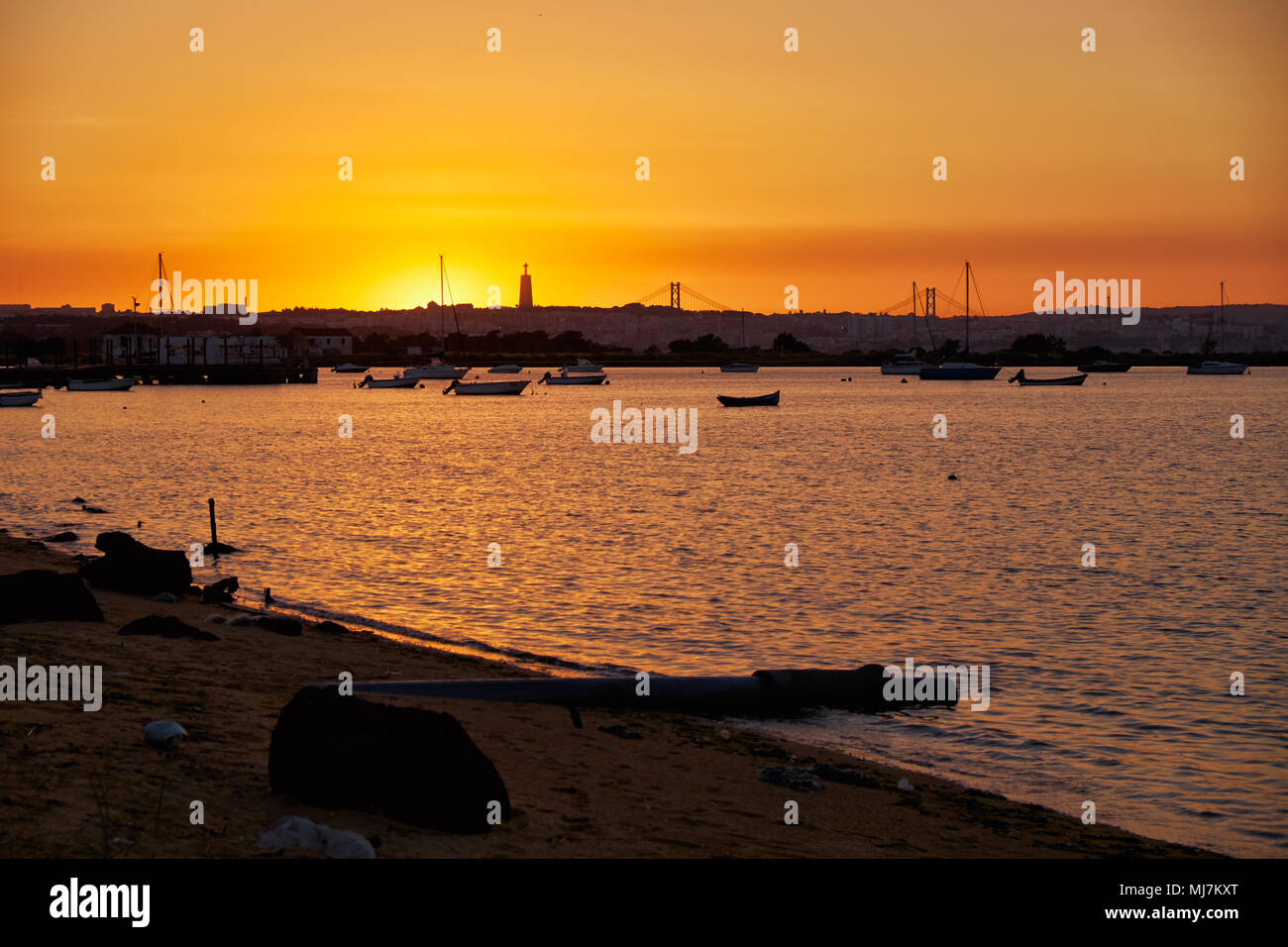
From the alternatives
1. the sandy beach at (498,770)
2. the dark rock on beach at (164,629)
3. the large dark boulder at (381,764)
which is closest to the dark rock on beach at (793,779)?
the sandy beach at (498,770)

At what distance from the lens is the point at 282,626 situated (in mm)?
18062

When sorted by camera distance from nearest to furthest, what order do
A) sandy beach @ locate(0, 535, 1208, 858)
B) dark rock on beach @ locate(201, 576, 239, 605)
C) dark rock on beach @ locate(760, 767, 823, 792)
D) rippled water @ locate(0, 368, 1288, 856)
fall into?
sandy beach @ locate(0, 535, 1208, 858)
dark rock on beach @ locate(760, 767, 823, 792)
rippled water @ locate(0, 368, 1288, 856)
dark rock on beach @ locate(201, 576, 239, 605)

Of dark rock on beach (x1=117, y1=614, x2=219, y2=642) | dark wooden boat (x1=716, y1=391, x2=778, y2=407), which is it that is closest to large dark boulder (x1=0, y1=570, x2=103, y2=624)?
dark rock on beach (x1=117, y1=614, x2=219, y2=642)

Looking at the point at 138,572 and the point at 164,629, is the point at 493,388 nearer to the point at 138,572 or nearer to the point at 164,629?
the point at 138,572

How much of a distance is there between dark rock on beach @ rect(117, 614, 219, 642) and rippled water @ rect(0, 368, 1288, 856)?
5.24 metres

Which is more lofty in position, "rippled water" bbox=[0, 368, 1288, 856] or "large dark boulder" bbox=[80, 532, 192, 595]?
"large dark boulder" bbox=[80, 532, 192, 595]

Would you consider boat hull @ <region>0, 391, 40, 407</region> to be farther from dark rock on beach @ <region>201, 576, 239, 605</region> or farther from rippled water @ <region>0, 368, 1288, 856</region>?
dark rock on beach @ <region>201, 576, 239, 605</region>

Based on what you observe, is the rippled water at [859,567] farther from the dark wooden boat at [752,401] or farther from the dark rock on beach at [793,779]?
the dark wooden boat at [752,401]

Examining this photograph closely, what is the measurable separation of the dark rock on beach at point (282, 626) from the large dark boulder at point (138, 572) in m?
3.36

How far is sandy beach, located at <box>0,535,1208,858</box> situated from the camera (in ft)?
27.3

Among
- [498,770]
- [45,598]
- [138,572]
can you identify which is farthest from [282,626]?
[498,770]

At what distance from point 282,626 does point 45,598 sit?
11.6 ft

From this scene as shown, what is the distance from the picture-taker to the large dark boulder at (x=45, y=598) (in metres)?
15.1
